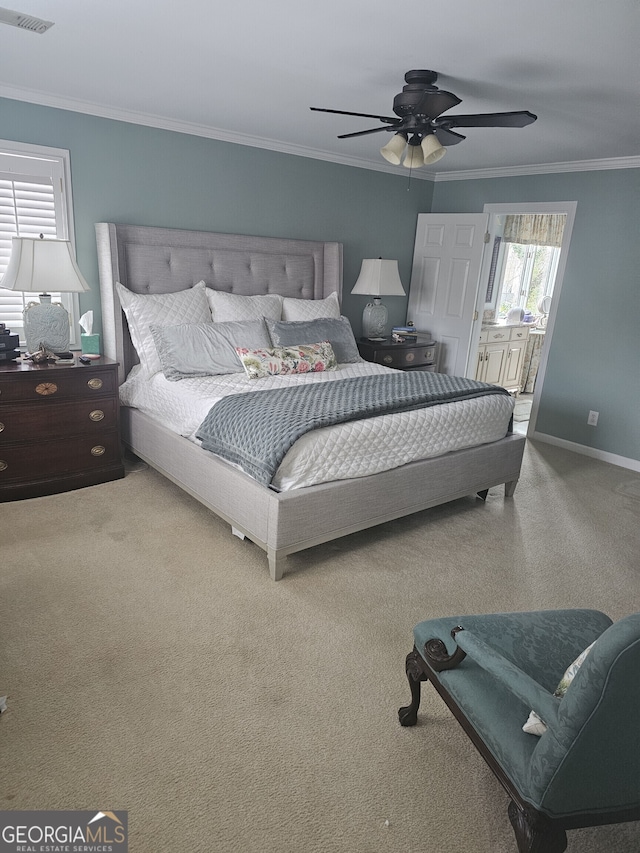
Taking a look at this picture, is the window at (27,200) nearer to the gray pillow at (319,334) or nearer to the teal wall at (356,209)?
the teal wall at (356,209)

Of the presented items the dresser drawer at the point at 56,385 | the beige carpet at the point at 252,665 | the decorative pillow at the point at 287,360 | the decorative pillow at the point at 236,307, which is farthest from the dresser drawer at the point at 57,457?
the decorative pillow at the point at 236,307

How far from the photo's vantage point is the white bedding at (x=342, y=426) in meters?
2.67

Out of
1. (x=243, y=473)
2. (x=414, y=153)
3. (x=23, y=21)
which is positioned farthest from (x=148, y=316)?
(x=414, y=153)

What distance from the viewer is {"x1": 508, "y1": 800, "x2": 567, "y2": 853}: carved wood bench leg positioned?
3.98 ft

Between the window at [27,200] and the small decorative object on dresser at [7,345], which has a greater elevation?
the window at [27,200]

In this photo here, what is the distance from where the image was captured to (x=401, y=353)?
516 centimetres

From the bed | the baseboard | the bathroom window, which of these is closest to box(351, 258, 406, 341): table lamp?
the bed

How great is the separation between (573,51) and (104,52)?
2.11 metres

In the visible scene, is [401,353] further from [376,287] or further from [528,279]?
[528,279]

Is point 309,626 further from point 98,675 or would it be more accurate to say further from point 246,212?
point 246,212

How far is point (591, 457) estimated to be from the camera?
4.75m

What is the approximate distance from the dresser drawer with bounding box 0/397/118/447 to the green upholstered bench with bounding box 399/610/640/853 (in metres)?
2.61

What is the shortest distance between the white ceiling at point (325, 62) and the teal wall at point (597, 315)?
1.77 feet

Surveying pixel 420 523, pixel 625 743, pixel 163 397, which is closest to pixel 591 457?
pixel 420 523
